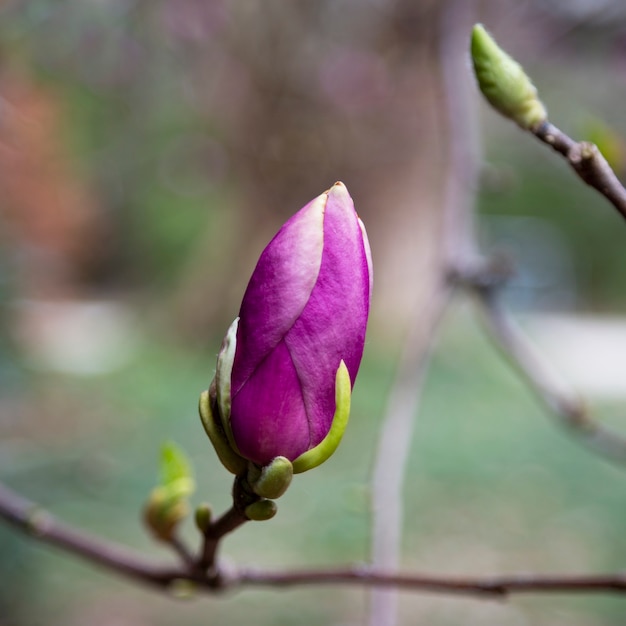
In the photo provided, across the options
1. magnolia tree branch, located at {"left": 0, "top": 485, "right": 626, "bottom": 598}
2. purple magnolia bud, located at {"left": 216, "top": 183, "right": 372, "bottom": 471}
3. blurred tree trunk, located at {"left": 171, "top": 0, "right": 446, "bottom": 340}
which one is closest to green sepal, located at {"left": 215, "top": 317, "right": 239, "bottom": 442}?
purple magnolia bud, located at {"left": 216, "top": 183, "right": 372, "bottom": 471}

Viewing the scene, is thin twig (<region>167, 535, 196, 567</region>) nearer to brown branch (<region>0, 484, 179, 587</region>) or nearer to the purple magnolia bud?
brown branch (<region>0, 484, 179, 587</region>)

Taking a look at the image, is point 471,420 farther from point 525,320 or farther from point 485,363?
point 525,320

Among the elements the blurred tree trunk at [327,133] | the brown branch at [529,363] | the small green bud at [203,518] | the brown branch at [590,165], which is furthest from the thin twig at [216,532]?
the blurred tree trunk at [327,133]

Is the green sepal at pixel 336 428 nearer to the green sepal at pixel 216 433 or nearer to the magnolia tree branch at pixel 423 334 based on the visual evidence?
the green sepal at pixel 216 433

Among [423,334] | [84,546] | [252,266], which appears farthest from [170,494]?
Result: [252,266]

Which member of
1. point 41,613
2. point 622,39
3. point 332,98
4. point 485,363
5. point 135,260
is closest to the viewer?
point 41,613

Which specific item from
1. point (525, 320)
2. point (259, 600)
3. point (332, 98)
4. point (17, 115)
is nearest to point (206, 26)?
point (332, 98)
